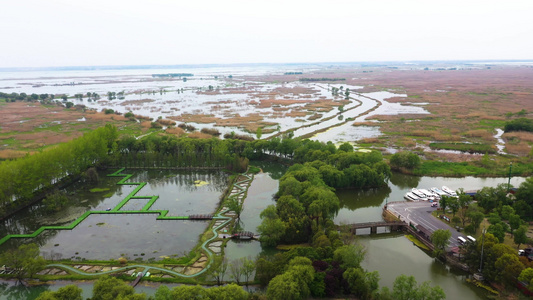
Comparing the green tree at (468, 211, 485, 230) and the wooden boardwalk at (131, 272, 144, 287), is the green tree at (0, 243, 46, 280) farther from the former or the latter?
the green tree at (468, 211, 485, 230)

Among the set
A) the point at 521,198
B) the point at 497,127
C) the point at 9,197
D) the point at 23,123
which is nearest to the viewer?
the point at 521,198

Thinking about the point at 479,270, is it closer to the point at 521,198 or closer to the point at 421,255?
the point at 421,255

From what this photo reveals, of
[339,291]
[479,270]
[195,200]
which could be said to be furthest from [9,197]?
[479,270]

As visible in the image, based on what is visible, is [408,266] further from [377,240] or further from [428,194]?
[428,194]

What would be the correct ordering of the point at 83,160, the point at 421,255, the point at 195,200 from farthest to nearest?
1. the point at 83,160
2. the point at 195,200
3. the point at 421,255

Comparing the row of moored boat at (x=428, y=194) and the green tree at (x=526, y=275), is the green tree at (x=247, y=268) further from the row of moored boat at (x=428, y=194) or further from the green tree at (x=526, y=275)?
the row of moored boat at (x=428, y=194)

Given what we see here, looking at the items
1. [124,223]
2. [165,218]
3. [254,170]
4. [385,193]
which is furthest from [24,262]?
[385,193]
